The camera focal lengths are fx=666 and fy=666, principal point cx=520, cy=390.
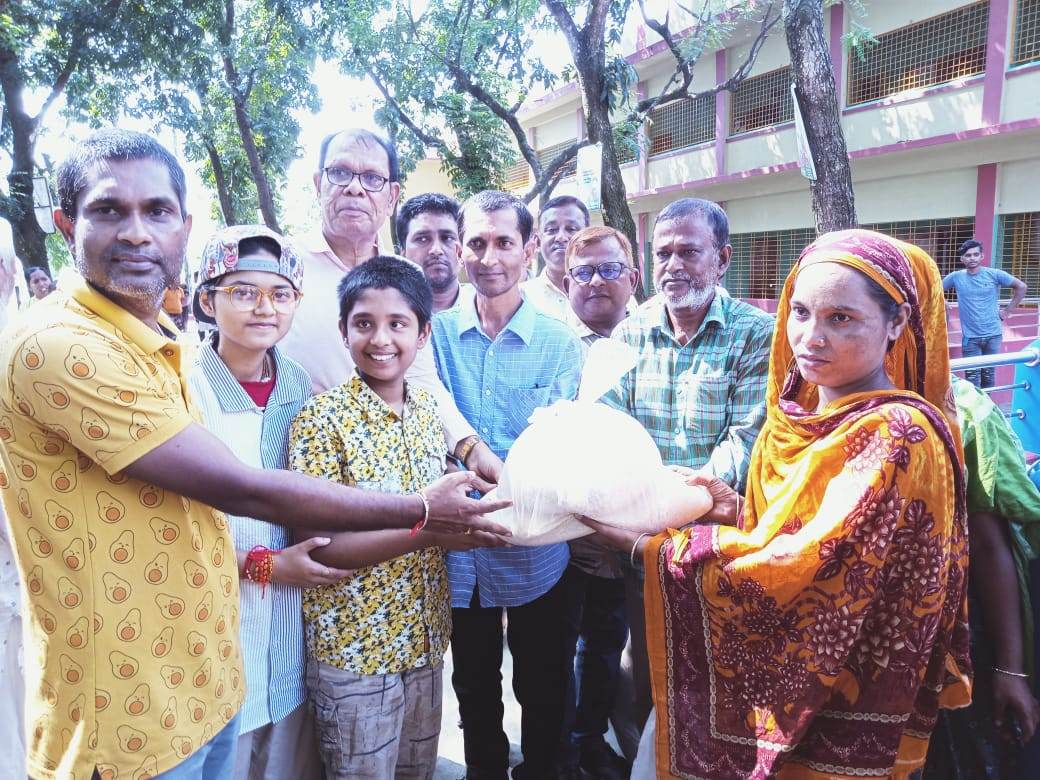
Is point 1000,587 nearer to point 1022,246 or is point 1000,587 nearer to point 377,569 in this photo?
point 377,569

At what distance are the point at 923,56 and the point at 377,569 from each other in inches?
550

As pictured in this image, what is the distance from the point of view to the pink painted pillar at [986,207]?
10.8 m

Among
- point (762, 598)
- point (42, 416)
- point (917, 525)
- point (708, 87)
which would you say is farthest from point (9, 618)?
point (708, 87)

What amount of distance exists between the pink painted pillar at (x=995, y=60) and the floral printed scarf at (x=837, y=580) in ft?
38.6

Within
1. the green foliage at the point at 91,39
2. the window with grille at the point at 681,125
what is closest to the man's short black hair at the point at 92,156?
the green foliage at the point at 91,39

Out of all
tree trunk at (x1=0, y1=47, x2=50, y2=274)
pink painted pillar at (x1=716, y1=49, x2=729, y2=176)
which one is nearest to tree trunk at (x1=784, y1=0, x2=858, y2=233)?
pink painted pillar at (x1=716, y1=49, x2=729, y2=176)

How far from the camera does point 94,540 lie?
4.76 ft

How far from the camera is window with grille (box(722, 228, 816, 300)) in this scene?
14.3 m

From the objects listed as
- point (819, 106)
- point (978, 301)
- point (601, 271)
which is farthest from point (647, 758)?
point (978, 301)

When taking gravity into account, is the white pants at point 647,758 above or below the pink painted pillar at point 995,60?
below

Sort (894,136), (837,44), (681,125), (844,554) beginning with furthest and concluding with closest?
1. (681,125)
2. (837,44)
3. (894,136)
4. (844,554)

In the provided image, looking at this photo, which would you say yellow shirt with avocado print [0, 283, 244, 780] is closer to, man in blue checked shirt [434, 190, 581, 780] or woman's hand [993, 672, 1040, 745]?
man in blue checked shirt [434, 190, 581, 780]

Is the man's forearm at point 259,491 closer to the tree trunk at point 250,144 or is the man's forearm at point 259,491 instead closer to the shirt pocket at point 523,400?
the shirt pocket at point 523,400

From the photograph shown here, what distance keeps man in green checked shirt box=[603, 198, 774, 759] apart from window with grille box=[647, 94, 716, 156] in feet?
49.0
